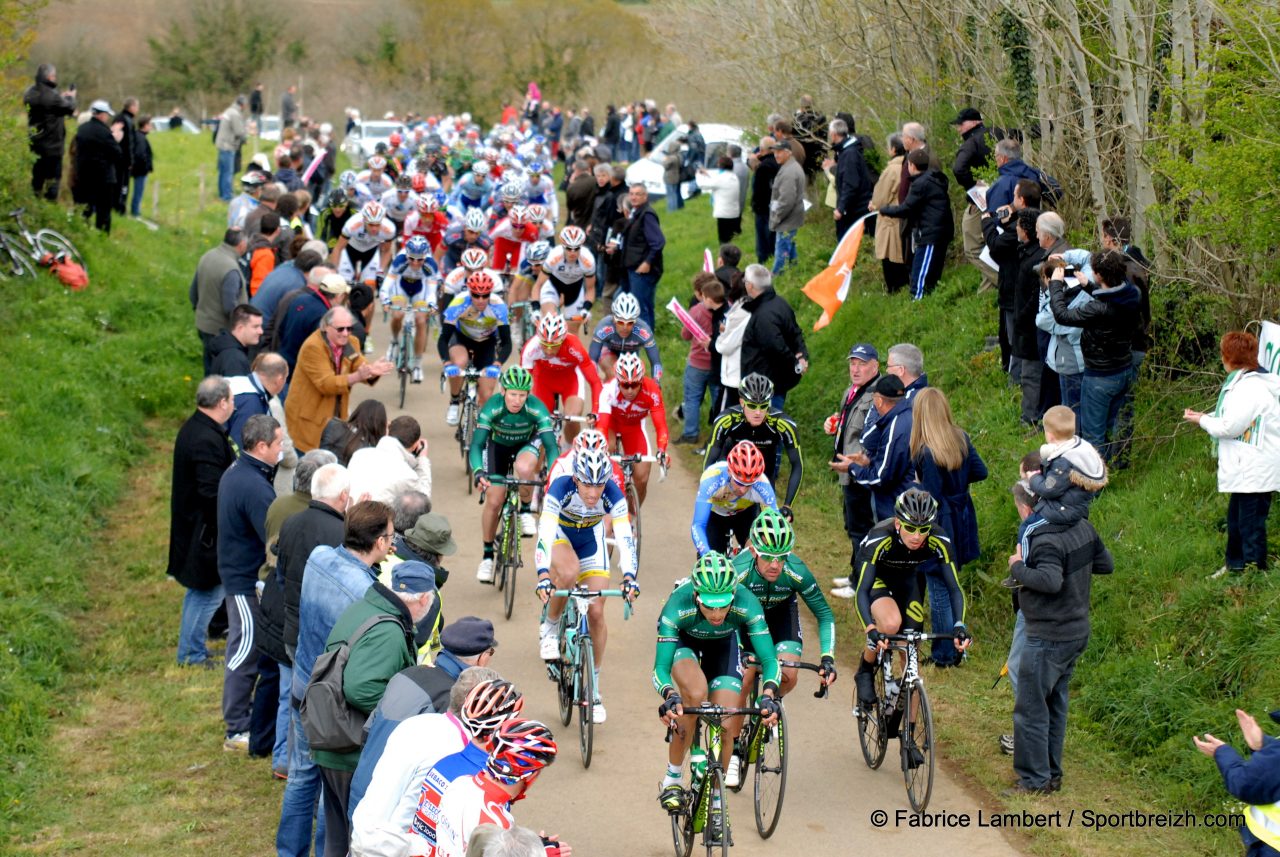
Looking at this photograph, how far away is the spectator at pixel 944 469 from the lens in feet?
36.4

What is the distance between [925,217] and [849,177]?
250cm

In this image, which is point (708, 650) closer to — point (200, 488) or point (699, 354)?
point (200, 488)

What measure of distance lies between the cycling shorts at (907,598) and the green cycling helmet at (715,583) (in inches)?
66.3

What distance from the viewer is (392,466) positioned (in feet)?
34.4

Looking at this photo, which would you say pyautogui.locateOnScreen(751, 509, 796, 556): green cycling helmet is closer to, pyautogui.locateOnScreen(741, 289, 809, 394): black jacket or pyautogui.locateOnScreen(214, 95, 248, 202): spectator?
pyautogui.locateOnScreen(741, 289, 809, 394): black jacket

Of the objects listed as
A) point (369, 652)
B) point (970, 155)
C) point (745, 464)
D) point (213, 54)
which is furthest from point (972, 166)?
point (213, 54)

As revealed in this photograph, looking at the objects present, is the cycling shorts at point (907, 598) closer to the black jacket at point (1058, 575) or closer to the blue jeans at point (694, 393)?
the black jacket at point (1058, 575)

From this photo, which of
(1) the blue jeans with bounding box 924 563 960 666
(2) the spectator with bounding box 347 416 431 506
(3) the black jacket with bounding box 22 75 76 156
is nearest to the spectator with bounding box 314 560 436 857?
(2) the spectator with bounding box 347 416 431 506

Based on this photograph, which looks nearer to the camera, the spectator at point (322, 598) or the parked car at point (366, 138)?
the spectator at point (322, 598)

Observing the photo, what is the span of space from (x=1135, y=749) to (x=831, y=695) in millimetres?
2449

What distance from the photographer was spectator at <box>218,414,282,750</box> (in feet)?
31.8

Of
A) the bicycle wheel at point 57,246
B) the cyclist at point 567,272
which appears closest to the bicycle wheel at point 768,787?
the cyclist at point 567,272

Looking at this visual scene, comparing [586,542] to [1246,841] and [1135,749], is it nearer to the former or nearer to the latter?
[1135,749]

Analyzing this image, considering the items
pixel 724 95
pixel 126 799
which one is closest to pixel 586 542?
pixel 126 799
